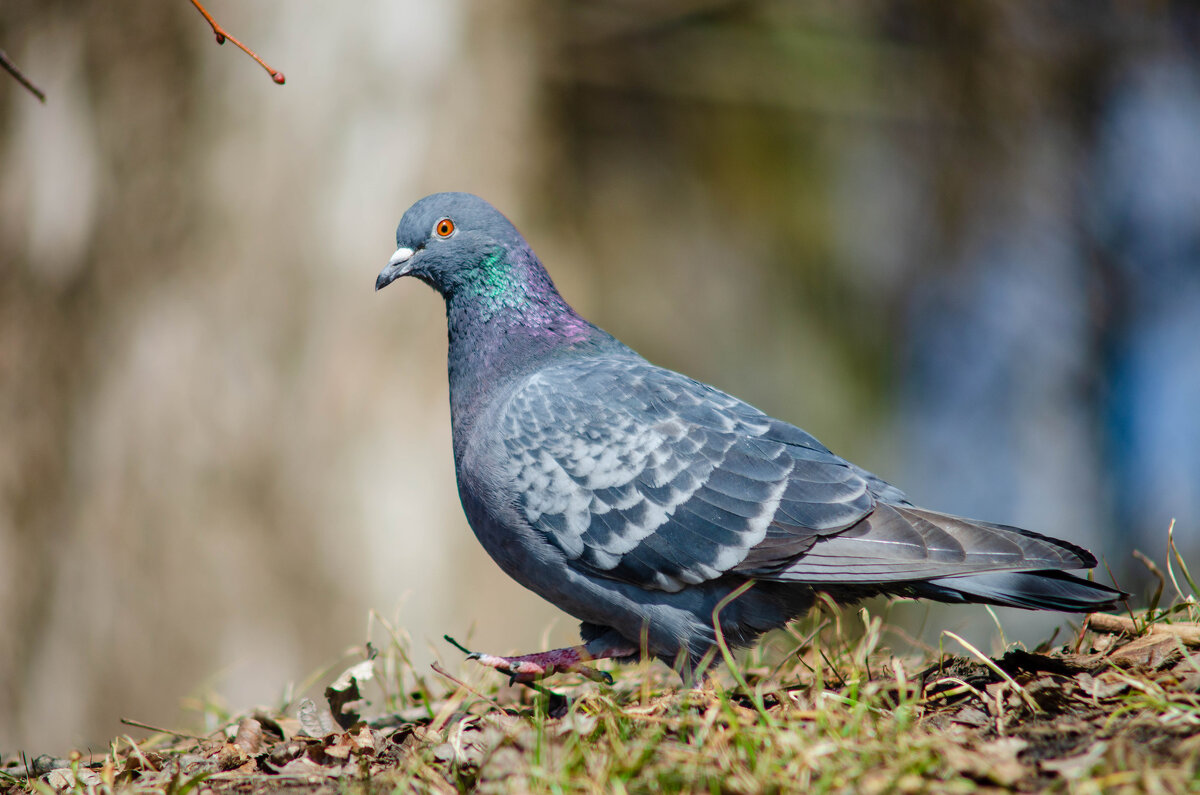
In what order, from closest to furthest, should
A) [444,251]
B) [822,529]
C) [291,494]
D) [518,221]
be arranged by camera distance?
[822,529]
[444,251]
[291,494]
[518,221]

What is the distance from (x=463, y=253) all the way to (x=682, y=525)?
1.77 metres

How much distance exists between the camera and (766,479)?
3.75 meters

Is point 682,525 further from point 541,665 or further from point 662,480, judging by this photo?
point 541,665

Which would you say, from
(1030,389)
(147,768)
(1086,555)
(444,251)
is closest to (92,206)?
(444,251)

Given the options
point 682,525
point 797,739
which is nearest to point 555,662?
point 682,525

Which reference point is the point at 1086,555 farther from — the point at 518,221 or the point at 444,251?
the point at 518,221

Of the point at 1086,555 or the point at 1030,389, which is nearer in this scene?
the point at 1086,555

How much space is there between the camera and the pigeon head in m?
4.40

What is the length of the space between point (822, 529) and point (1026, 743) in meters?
1.13

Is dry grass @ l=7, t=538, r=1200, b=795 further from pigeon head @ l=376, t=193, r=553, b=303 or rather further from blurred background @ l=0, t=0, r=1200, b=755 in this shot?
blurred background @ l=0, t=0, r=1200, b=755

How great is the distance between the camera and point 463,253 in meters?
4.40

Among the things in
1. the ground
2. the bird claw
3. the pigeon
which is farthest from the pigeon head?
the ground

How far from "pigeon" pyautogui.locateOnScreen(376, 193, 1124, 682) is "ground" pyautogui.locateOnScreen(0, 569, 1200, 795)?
288mm

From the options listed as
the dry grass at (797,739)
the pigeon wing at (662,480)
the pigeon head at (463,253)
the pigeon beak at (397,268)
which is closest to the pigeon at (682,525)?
the pigeon wing at (662,480)
